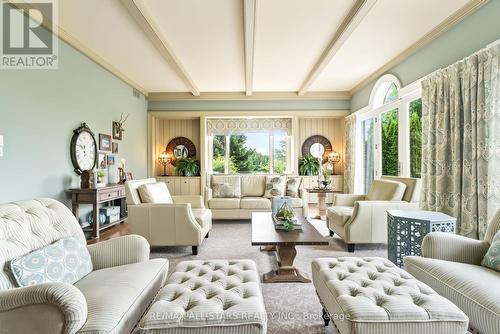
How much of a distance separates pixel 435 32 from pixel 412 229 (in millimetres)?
2644

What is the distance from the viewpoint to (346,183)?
21.3 ft

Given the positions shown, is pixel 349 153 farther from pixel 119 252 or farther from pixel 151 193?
pixel 119 252

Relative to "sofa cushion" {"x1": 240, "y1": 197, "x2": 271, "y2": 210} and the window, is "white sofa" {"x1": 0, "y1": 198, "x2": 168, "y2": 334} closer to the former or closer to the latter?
"sofa cushion" {"x1": 240, "y1": 197, "x2": 271, "y2": 210}

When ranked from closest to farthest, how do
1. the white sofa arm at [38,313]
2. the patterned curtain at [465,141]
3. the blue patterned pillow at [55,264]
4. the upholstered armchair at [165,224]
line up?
the white sofa arm at [38,313]
the blue patterned pillow at [55,264]
the patterned curtain at [465,141]
the upholstered armchair at [165,224]

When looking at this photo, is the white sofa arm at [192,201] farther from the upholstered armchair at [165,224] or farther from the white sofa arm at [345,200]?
the white sofa arm at [345,200]

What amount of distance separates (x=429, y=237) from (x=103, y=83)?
5.04 metres

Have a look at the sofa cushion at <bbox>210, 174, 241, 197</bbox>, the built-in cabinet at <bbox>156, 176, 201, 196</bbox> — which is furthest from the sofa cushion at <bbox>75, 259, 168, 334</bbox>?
the built-in cabinet at <bbox>156, 176, 201, 196</bbox>

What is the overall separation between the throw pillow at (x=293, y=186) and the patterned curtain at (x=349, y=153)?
1.68m

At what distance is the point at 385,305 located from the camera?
48.6 inches

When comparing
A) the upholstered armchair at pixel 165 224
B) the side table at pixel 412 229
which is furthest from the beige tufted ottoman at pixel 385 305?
the upholstered armchair at pixel 165 224

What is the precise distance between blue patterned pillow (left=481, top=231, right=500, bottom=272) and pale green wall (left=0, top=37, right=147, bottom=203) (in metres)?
4.26

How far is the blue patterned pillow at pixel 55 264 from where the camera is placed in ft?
4.20

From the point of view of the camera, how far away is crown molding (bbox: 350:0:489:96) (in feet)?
9.34

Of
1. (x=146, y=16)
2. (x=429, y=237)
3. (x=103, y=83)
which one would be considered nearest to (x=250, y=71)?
(x=146, y=16)
